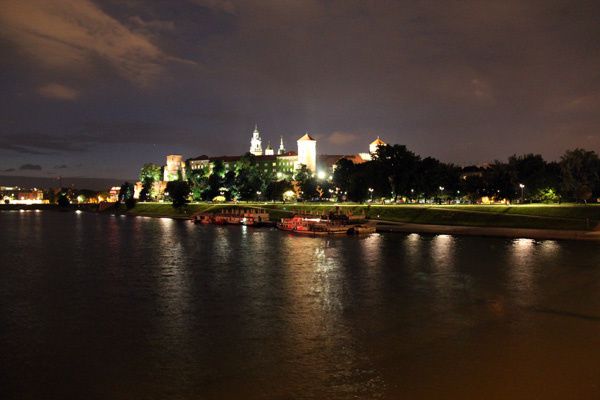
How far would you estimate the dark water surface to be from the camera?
14.2 meters

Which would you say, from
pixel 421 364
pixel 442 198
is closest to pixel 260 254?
pixel 421 364

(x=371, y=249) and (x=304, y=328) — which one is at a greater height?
(x=371, y=249)

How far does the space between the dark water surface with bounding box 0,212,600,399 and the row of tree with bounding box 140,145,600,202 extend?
3712cm

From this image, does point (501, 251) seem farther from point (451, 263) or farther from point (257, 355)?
point (257, 355)

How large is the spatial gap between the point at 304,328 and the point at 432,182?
71004 mm

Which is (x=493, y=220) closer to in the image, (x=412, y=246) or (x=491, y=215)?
(x=491, y=215)

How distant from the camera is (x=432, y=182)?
8731 centimetres

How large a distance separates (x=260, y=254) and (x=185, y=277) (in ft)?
38.5

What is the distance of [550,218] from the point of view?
59000mm

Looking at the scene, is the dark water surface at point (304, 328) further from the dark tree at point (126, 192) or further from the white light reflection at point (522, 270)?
the dark tree at point (126, 192)

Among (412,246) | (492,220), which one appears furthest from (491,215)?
(412,246)

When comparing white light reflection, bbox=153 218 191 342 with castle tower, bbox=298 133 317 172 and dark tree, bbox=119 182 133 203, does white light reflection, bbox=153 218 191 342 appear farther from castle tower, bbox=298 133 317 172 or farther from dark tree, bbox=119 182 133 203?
dark tree, bbox=119 182 133 203

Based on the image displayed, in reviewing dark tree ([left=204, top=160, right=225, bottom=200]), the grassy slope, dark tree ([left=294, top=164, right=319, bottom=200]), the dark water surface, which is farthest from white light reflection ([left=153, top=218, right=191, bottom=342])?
dark tree ([left=204, top=160, right=225, bottom=200])

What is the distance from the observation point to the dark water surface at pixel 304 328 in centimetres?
1423
